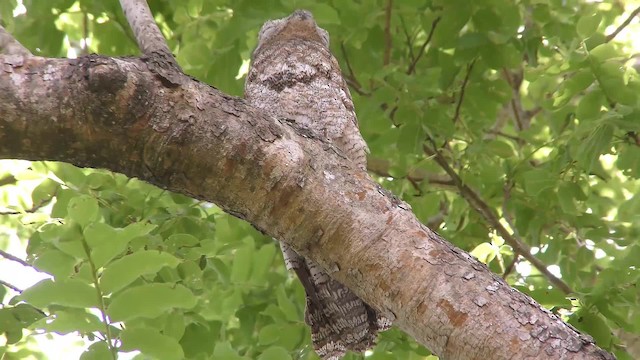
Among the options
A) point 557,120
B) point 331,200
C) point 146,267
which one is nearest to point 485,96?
point 557,120

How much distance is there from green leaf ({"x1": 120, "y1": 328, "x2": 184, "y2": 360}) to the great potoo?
2.03 ft

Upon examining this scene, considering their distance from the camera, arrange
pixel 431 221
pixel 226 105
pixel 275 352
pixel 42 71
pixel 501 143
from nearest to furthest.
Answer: pixel 42 71 → pixel 226 105 → pixel 275 352 → pixel 501 143 → pixel 431 221

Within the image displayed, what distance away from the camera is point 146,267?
4.95 ft

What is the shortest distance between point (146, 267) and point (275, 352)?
85 centimetres

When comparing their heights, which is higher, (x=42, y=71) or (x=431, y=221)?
(x=431, y=221)

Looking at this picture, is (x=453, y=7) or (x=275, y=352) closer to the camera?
(x=275, y=352)

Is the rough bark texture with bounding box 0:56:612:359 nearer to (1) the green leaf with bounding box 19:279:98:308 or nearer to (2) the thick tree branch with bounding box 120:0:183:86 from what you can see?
(2) the thick tree branch with bounding box 120:0:183:86

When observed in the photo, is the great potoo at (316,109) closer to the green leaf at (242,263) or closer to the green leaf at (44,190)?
the green leaf at (242,263)

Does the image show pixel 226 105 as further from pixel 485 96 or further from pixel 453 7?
pixel 485 96

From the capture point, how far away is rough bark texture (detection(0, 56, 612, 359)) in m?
1.41

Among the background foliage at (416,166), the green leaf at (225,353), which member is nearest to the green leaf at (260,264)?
the background foliage at (416,166)

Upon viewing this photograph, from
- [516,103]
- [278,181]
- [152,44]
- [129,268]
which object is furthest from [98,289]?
[516,103]

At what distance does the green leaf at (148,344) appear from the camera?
61.6 inches

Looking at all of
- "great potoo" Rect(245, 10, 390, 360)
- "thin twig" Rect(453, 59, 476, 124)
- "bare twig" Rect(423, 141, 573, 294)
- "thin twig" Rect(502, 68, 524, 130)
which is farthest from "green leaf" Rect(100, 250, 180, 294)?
"thin twig" Rect(502, 68, 524, 130)
